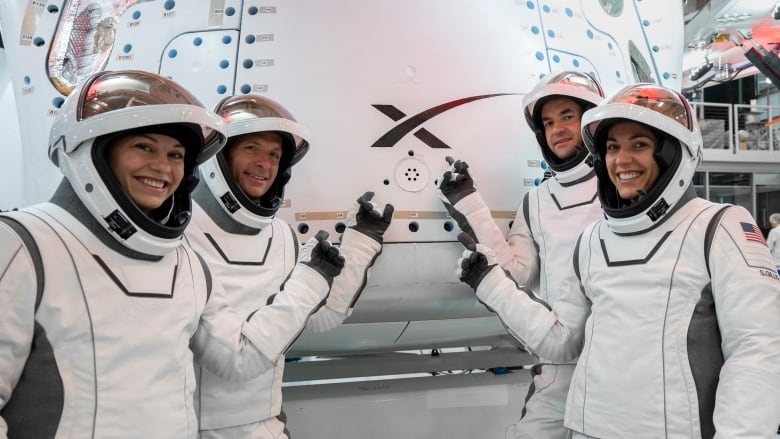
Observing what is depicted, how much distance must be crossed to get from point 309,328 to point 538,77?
6.35 ft

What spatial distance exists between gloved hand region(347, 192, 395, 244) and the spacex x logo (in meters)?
0.34

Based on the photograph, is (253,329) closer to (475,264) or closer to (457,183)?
(475,264)

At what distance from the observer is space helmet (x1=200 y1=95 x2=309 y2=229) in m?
2.66

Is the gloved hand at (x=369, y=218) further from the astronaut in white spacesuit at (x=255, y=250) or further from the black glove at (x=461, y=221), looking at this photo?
the black glove at (x=461, y=221)

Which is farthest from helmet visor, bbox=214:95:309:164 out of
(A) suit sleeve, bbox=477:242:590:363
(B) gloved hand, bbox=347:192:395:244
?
(A) suit sleeve, bbox=477:242:590:363

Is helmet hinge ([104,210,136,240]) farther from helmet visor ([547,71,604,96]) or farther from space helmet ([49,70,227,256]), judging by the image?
helmet visor ([547,71,604,96])

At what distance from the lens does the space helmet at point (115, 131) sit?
183cm

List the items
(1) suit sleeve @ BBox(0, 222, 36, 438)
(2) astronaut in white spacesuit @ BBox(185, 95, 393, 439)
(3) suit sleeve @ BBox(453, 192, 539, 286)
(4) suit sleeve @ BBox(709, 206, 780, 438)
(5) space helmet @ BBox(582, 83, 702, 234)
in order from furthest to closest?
(3) suit sleeve @ BBox(453, 192, 539, 286) < (2) astronaut in white spacesuit @ BBox(185, 95, 393, 439) < (5) space helmet @ BBox(582, 83, 702, 234) < (4) suit sleeve @ BBox(709, 206, 780, 438) < (1) suit sleeve @ BBox(0, 222, 36, 438)

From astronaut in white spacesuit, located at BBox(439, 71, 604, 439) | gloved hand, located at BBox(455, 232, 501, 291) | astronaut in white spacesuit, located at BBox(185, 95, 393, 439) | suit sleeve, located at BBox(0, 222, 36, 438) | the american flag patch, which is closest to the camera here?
suit sleeve, located at BBox(0, 222, 36, 438)

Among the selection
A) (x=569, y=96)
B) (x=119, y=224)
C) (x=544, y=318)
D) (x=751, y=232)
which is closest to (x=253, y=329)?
(x=119, y=224)

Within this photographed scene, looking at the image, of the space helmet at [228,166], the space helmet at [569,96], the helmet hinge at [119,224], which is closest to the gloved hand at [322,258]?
the space helmet at [228,166]

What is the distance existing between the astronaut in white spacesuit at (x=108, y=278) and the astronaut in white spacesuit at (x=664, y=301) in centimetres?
146

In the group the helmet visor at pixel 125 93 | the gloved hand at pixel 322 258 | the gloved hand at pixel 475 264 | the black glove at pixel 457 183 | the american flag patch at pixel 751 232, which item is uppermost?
the helmet visor at pixel 125 93

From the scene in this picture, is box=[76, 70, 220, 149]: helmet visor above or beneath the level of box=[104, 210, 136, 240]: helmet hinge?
above
